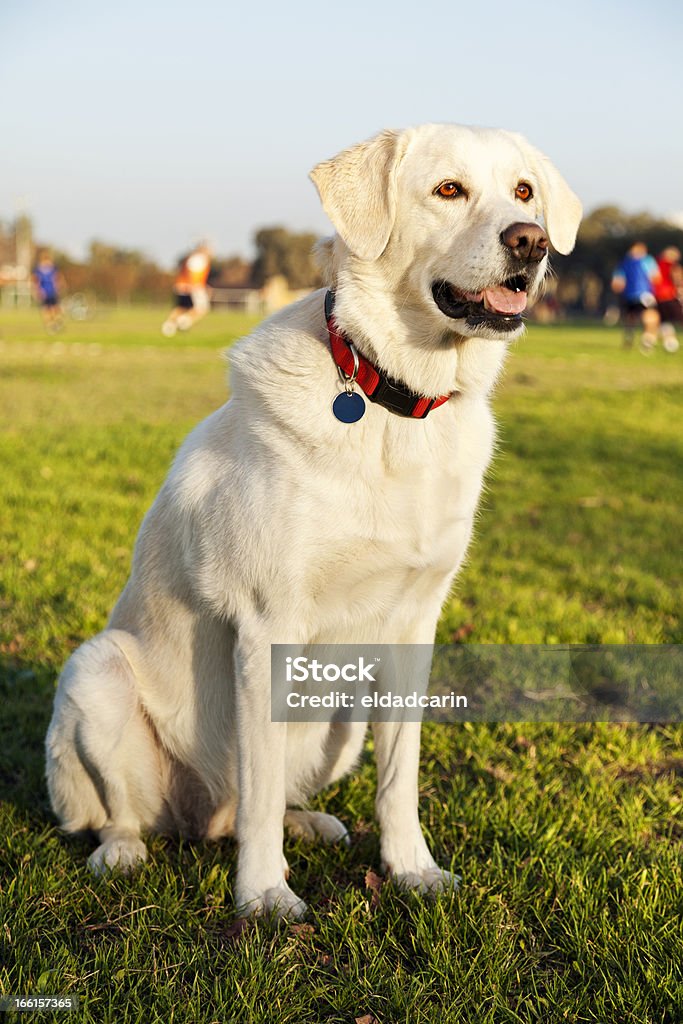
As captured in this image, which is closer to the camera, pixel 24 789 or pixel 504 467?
pixel 24 789

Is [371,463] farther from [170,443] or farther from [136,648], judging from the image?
[170,443]

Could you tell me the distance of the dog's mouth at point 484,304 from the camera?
8.54 feet

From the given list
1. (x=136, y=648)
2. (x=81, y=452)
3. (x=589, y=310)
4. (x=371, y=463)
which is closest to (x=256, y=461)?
(x=371, y=463)

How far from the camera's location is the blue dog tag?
2557 mm

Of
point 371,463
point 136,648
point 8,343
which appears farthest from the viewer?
point 8,343

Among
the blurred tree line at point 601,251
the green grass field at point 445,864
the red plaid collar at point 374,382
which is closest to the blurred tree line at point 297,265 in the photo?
the blurred tree line at point 601,251

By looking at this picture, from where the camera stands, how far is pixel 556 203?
2.96m

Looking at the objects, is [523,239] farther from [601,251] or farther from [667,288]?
[601,251]

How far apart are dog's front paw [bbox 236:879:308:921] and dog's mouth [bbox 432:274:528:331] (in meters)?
1.59

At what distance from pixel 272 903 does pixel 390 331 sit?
1547mm

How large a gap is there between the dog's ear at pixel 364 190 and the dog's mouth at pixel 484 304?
0.21m

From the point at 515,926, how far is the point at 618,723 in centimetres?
157

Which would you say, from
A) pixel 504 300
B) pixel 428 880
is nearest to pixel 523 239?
pixel 504 300

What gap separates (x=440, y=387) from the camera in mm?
2678
